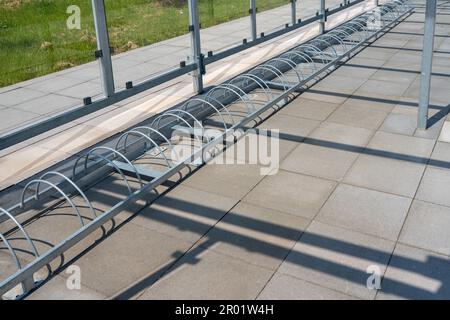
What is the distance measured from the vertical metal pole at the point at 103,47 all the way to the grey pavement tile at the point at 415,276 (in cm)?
354

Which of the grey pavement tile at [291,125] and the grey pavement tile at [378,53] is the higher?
the grey pavement tile at [378,53]

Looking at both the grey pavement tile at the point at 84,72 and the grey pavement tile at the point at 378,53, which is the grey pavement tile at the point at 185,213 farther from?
the grey pavement tile at the point at 378,53

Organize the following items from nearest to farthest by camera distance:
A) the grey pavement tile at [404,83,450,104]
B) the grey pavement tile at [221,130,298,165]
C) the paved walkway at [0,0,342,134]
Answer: the grey pavement tile at [221,130,298,165], the paved walkway at [0,0,342,134], the grey pavement tile at [404,83,450,104]

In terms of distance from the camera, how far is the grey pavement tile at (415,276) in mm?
3463

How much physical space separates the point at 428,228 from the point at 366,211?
0.52 meters

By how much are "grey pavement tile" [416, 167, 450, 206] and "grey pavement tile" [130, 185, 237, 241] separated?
5.76 ft

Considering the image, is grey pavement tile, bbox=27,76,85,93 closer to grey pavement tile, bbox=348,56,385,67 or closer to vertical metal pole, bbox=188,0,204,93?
vertical metal pole, bbox=188,0,204,93

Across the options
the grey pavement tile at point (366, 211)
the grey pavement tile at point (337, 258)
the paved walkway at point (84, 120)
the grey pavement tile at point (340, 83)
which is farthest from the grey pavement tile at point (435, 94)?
the grey pavement tile at point (337, 258)

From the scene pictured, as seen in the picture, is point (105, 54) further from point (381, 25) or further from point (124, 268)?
point (381, 25)

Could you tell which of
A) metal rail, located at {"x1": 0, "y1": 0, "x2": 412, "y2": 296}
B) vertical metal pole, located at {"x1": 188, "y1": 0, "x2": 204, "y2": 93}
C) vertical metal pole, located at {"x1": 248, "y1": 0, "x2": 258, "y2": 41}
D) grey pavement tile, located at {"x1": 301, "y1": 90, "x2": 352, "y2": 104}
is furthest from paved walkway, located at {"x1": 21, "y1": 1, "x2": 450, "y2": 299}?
vertical metal pole, located at {"x1": 248, "y1": 0, "x2": 258, "y2": 41}

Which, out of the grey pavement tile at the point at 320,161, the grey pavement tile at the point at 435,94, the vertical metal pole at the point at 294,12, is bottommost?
the grey pavement tile at the point at 320,161

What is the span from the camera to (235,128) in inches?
235

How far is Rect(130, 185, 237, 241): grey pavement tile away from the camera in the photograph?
4.32 meters

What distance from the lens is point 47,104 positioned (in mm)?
6875
